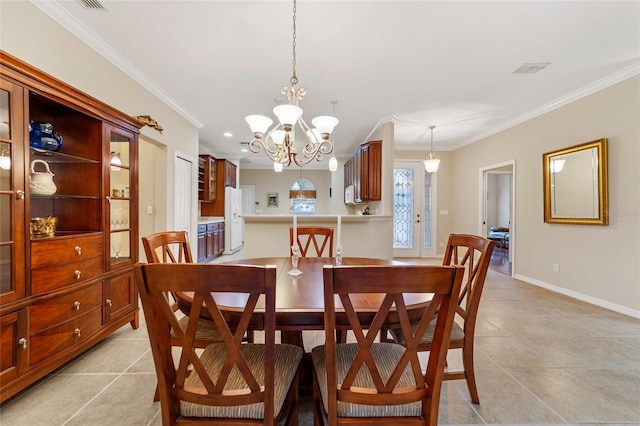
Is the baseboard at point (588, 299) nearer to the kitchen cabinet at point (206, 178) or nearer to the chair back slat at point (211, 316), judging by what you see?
the chair back slat at point (211, 316)

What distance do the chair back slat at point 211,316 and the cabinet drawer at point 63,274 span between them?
1295 mm

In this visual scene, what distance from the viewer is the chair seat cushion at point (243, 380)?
96 centimetres

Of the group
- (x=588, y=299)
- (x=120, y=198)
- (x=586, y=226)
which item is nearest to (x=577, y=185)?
(x=586, y=226)

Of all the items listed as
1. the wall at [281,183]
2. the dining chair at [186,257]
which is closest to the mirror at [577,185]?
the dining chair at [186,257]

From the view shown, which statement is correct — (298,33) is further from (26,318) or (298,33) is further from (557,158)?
(557,158)

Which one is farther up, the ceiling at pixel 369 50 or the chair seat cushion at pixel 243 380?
the ceiling at pixel 369 50

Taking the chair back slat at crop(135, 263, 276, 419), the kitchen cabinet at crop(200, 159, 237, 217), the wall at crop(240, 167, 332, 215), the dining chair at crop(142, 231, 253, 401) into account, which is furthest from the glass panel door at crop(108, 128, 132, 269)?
the wall at crop(240, 167, 332, 215)

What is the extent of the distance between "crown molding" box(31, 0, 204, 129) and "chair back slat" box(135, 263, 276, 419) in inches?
98.5

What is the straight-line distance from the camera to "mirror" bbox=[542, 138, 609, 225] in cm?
318

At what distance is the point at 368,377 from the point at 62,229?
8.08 feet

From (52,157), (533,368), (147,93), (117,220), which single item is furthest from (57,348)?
(533,368)

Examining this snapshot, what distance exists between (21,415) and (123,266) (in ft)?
3.52

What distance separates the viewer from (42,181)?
182 cm

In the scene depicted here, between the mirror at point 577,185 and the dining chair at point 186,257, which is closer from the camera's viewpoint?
the dining chair at point 186,257
